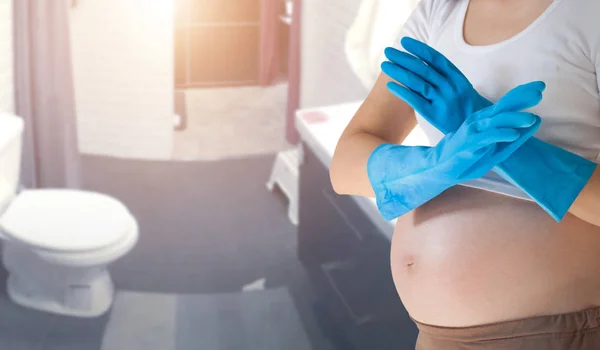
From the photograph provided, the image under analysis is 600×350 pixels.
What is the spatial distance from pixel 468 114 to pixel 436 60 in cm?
7

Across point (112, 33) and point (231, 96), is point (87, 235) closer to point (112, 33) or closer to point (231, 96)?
point (112, 33)

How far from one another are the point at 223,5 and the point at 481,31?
2359 millimetres

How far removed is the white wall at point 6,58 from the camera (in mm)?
1842

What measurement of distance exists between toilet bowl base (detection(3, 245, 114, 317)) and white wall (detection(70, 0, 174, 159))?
838 mm

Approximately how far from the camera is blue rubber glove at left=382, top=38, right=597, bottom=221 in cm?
62

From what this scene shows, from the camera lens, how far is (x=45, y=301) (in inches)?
67.3

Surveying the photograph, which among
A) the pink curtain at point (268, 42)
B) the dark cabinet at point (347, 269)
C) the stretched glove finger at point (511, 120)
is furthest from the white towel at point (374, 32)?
the pink curtain at point (268, 42)

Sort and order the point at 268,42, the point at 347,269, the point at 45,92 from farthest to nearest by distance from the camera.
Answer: the point at 268,42
the point at 45,92
the point at 347,269

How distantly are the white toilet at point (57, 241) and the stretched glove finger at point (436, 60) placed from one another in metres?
1.12

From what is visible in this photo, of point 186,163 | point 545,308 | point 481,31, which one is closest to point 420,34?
point 481,31

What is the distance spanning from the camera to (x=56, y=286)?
1708mm

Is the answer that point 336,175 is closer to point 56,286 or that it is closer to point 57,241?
point 57,241

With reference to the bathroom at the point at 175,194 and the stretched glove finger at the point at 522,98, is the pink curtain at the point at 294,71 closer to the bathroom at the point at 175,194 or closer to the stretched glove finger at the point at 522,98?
the bathroom at the point at 175,194

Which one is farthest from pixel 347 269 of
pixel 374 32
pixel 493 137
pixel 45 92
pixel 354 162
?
pixel 45 92
